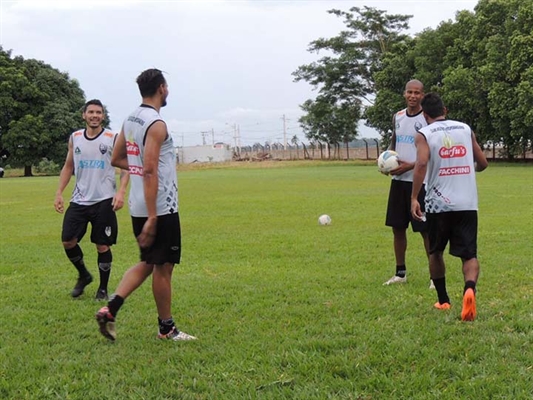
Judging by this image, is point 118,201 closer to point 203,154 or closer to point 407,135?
point 407,135

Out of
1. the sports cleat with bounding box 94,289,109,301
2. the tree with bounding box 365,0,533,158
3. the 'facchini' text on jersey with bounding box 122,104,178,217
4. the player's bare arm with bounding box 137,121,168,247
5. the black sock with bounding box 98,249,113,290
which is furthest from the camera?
the tree with bounding box 365,0,533,158

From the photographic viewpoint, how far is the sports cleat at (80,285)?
6.50 meters

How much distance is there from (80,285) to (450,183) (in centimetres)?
423

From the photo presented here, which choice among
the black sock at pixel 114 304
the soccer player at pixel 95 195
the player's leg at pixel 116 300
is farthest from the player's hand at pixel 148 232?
the soccer player at pixel 95 195

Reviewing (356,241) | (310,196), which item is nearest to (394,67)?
(310,196)

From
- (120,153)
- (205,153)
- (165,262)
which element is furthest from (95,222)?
(205,153)

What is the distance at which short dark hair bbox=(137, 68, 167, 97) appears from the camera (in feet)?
15.0

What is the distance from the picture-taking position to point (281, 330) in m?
4.91

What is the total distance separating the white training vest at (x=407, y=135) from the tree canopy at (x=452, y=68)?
3158 cm

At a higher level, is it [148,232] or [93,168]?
[93,168]

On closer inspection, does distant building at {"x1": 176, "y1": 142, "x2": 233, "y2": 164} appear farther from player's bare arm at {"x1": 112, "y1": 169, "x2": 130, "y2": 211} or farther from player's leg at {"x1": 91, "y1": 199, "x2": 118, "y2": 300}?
player's bare arm at {"x1": 112, "y1": 169, "x2": 130, "y2": 211}

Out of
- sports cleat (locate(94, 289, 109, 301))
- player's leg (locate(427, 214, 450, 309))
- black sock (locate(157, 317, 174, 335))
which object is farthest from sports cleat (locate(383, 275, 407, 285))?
sports cleat (locate(94, 289, 109, 301))

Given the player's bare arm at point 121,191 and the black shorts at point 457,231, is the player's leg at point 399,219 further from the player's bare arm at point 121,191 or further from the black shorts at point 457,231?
the player's bare arm at point 121,191

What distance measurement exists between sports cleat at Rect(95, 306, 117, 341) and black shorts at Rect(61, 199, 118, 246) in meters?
2.03
